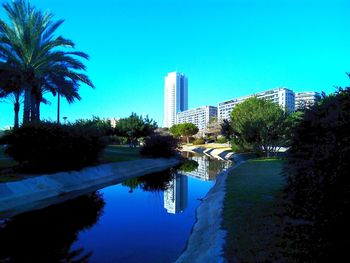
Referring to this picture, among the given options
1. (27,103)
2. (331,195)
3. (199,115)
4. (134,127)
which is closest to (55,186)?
(27,103)

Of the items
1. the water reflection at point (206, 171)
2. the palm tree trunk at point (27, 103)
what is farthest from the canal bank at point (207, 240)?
the palm tree trunk at point (27, 103)

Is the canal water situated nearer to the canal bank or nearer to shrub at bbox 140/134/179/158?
the canal bank

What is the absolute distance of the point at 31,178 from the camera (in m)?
16.3

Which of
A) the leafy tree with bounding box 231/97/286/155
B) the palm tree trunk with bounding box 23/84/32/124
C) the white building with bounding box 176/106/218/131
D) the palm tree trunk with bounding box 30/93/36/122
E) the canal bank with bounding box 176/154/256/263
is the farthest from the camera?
the white building with bounding box 176/106/218/131

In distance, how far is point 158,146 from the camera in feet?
125

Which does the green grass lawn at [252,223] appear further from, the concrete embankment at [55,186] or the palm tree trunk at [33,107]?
the palm tree trunk at [33,107]

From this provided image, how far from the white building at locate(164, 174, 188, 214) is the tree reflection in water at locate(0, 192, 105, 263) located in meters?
2.96

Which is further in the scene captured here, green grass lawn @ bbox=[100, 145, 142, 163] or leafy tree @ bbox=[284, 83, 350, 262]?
green grass lawn @ bbox=[100, 145, 142, 163]

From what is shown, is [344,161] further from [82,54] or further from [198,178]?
[82,54]

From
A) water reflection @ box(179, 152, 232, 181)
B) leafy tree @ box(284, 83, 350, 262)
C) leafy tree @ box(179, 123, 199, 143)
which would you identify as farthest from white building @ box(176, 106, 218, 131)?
leafy tree @ box(284, 83, 350, 262)

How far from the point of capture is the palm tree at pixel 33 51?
25.8 metres

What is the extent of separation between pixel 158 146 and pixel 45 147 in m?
19.7

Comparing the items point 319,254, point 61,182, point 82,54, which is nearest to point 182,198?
point 61,182

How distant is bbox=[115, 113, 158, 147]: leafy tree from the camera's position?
2026 inches
